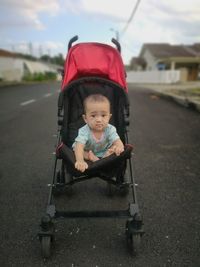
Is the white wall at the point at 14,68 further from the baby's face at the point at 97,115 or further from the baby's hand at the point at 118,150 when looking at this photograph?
the baby's hand at the point at 118,150

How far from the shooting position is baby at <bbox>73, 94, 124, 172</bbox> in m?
3.00

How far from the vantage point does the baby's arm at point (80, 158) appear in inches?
111

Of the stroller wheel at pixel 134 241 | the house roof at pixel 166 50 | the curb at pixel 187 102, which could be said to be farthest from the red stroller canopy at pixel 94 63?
the house roof at pixel 166 50

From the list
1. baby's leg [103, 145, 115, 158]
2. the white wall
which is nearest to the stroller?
baby's leg [103, 145, 115, 158]

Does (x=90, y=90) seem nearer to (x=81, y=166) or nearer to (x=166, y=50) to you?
(x=81, y=166)

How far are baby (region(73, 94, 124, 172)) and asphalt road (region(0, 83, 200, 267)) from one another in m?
0.67

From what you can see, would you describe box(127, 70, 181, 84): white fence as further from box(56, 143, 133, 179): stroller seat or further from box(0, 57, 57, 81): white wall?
box(56, 143, 133, 179): stroller seat

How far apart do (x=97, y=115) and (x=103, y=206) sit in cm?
104

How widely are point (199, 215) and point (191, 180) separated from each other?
3.19 ft

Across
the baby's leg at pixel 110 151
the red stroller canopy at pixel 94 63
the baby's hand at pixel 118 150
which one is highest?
the red stroller canopy at pixel 94 63

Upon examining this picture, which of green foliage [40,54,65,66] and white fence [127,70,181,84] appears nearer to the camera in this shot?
white fence [127,70,181,84]

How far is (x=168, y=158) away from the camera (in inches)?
205

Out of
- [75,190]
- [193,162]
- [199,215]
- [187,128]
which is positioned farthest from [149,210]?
[187,128]

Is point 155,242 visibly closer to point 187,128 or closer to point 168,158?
point 168,158
